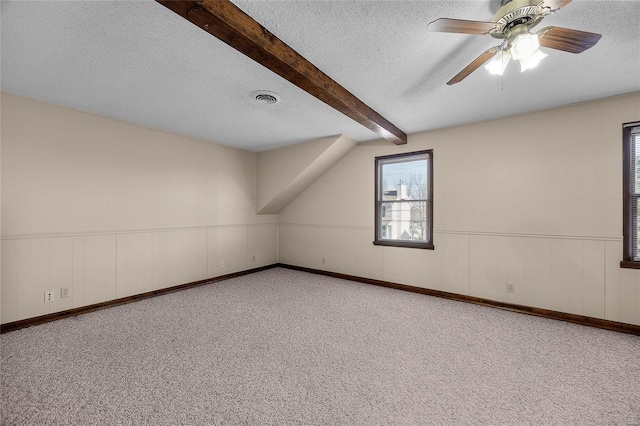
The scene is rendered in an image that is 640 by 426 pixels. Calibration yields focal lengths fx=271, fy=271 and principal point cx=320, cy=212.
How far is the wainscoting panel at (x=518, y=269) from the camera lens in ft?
9.09

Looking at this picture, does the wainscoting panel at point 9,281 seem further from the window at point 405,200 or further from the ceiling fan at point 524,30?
the window at point 405,200

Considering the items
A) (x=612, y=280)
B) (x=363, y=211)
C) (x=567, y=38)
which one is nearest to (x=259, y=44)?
(x=567, y=38)

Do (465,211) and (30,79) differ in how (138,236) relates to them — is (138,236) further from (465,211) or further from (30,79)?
(465,211)

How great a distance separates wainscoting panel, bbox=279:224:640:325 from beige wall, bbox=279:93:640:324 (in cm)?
1

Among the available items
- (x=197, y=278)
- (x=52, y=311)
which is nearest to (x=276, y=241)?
(x=197, y=278)

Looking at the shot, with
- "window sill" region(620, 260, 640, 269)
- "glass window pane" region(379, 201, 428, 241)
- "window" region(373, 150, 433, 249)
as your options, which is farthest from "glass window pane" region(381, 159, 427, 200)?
"window sill" region(620, 260, 640, 269)

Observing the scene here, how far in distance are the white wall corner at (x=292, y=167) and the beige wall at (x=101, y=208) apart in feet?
2.00

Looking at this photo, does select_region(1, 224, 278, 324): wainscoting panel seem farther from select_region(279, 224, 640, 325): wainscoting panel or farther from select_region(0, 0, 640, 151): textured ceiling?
select_region(279, 224, 640, 325): wainscoting panel

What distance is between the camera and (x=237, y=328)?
9.00 feet

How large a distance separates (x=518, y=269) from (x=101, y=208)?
5111 mm

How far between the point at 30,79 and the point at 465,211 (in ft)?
15.8

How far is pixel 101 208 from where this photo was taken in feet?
10.9

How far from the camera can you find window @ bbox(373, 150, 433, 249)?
3.98m

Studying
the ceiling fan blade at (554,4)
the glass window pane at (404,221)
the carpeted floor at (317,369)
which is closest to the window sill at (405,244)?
the glass window pane at (404,221)
